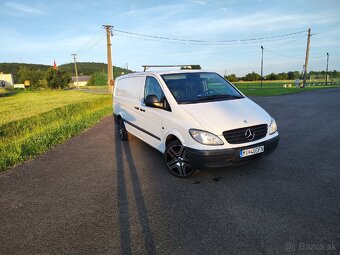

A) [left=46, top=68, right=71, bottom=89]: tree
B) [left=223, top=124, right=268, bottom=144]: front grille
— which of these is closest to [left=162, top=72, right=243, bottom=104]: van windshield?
[left=223, top=124, right=268, bottom=144]: front grille

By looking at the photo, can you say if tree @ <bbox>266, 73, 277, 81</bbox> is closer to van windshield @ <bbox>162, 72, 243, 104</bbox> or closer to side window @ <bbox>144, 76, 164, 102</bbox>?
van windshield @ <bbox>162, 72, 243, 104</bbox>

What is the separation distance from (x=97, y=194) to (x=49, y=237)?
42.8 inches

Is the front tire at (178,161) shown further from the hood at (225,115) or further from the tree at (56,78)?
the tree at (56,78)

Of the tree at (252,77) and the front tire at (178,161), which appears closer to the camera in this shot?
the front tire at (178,161)

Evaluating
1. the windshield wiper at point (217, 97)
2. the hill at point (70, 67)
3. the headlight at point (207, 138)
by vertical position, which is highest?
the hill at point (70, 67)

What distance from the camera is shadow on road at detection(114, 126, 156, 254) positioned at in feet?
8.69

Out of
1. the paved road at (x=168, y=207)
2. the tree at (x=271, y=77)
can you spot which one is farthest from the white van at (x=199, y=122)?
the tree at (x=271, y=77)

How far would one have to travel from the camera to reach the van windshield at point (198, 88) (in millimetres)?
4645

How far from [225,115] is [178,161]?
113 centimetres

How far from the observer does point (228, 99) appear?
478 centimetres

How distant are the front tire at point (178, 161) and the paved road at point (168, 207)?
15cm

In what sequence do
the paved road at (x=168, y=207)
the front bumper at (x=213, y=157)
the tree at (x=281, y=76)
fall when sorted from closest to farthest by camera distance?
the paved road at (x=168, y=207) < the front bumper at (x=213, y=157) < the tree at (x=281, y=76)

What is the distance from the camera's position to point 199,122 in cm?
388

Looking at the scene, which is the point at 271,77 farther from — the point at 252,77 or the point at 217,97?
the point at 217,97
